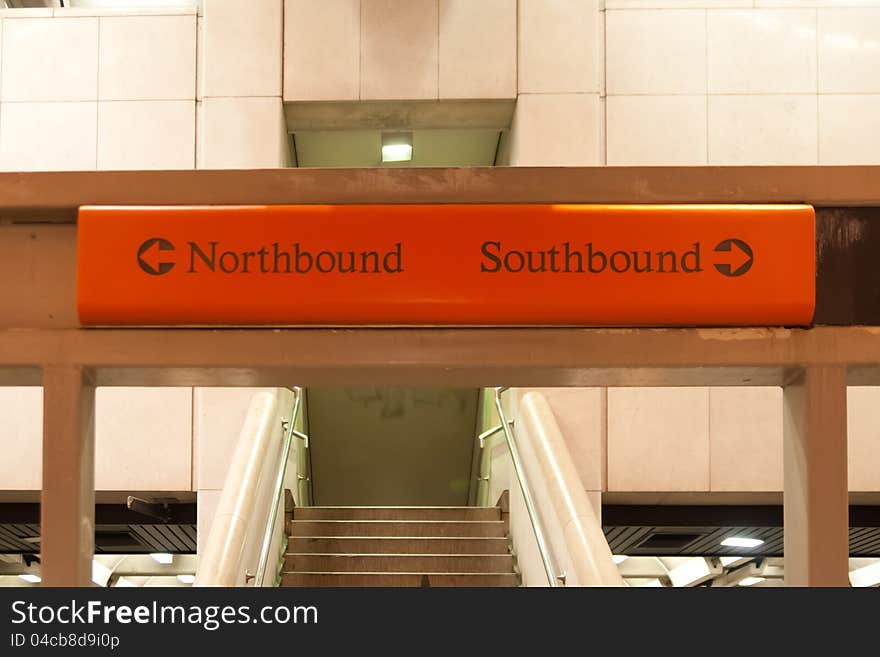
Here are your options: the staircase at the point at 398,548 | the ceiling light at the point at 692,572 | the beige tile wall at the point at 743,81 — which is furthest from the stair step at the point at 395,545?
the ceiling light at the point at 692,572

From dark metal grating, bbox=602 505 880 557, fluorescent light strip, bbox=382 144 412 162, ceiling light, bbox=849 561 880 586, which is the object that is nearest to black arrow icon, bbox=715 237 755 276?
dark metal grating, bbox=602 505 880 557

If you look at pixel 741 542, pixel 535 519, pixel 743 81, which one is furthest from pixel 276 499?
pixel 741 542

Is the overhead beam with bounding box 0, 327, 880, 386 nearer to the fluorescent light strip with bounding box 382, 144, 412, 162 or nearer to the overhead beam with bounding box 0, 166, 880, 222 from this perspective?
the overhead beam with bounding box 0, 166, 880, 222

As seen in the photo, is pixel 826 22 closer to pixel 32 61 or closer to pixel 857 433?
pixel 857 433

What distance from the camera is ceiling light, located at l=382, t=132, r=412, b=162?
11.7 metres

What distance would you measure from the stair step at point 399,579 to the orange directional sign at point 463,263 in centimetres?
346

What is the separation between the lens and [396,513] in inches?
376

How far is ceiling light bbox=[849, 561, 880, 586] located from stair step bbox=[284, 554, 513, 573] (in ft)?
33.0

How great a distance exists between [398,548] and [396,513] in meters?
0.65

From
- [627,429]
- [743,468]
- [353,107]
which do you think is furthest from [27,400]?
[743,468]

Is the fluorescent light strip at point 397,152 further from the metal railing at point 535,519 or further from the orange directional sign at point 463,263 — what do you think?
the orange directional sign at point 463,263

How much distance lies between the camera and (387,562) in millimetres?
8586

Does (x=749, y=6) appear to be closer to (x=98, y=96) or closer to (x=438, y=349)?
(x=98, y=96)

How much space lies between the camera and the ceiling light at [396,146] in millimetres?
11688
